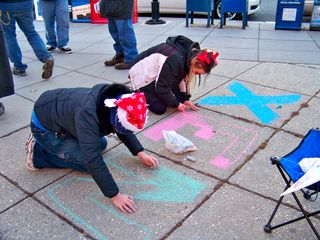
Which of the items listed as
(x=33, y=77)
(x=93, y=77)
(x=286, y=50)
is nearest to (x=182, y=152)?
(x=93, y=77)

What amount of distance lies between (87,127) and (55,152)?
616mm

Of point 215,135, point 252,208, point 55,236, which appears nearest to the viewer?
point 55,236

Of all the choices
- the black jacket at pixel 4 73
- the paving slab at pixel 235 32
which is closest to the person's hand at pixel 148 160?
the black jacket at pixel 4 73

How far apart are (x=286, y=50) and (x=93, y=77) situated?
3298mm

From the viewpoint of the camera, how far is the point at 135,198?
2527 millimetres

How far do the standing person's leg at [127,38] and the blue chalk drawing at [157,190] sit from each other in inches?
108

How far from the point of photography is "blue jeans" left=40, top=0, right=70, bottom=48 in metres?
5.73

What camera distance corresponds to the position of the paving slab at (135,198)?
2266 mm

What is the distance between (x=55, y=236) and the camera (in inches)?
86.9

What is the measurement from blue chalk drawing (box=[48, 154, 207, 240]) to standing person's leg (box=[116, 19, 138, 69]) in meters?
2.73

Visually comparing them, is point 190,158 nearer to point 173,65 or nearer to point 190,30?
point 173,65

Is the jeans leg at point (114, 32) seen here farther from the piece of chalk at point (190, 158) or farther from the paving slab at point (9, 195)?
the paving slab at point (9, 195)

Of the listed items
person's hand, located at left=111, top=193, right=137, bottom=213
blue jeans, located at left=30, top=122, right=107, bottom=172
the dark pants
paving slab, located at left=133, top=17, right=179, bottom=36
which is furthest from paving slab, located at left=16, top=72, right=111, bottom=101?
paving slab, located at left=133, top=17, right=179, bottom=36

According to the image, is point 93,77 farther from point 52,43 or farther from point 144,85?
point 52,43
